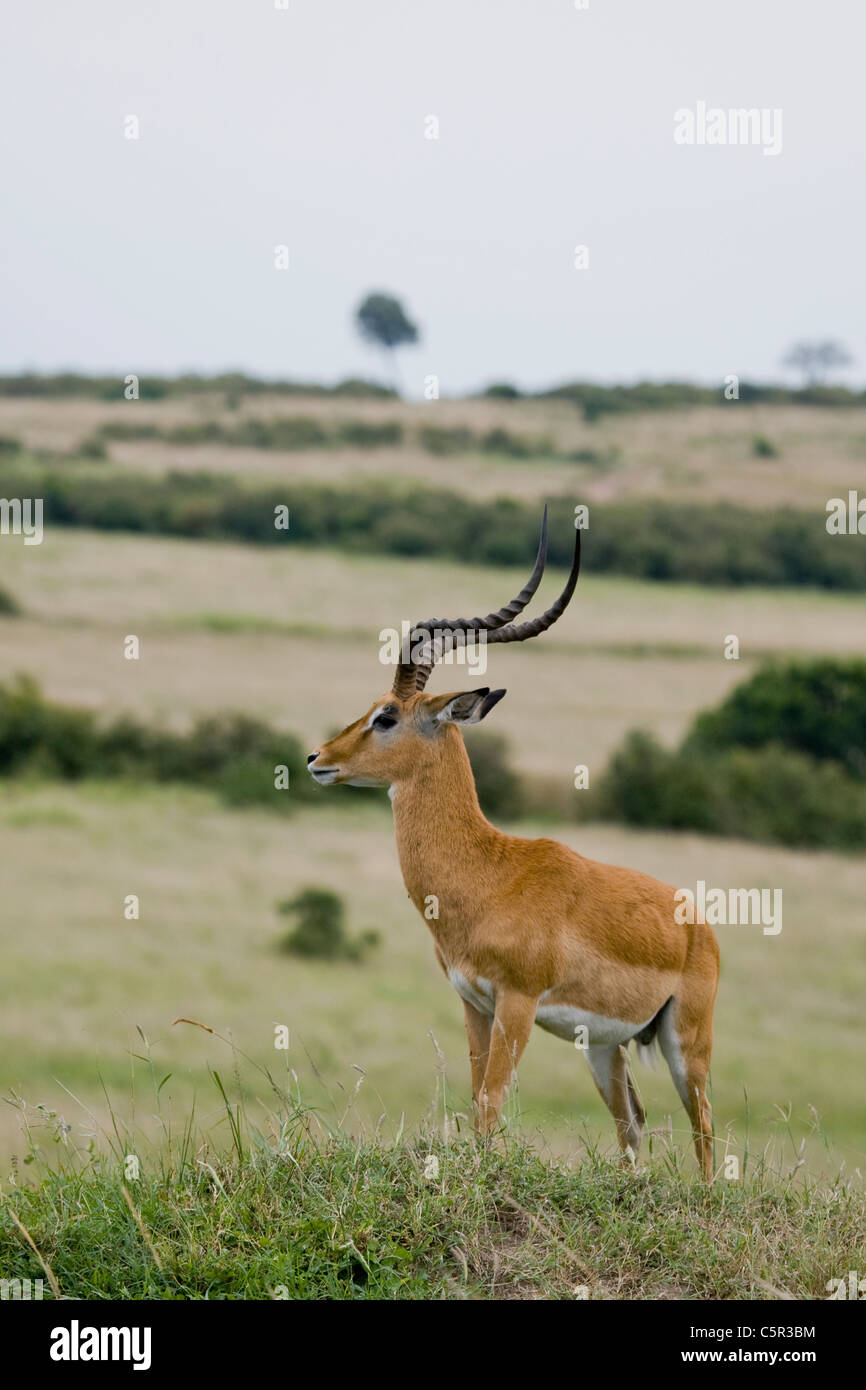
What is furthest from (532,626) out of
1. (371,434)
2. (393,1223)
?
(371,434)

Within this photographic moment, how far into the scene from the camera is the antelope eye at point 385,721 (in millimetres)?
6959

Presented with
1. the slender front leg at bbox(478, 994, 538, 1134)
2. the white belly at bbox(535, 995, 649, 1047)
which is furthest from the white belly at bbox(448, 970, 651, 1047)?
the slender front leg at bbox(478, 994, 538, 1134)

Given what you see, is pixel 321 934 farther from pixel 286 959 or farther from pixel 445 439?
pixel 445 439

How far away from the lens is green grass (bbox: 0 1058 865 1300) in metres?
5.93

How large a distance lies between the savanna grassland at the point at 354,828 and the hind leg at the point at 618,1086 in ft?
0.69

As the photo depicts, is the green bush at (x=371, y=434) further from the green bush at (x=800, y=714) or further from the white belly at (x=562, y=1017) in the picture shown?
the white belly at (x=562, y=1017)

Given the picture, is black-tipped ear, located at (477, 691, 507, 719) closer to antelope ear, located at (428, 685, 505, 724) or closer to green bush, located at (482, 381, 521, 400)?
antelope ear, located at (428, 685, 505, 724)

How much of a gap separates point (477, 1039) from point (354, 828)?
42.2m

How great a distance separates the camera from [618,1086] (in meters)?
7.40

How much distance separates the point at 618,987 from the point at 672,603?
190 ft

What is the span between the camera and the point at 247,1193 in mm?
6336

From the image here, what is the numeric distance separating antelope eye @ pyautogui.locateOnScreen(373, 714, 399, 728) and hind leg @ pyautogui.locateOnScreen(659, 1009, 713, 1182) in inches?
75.1

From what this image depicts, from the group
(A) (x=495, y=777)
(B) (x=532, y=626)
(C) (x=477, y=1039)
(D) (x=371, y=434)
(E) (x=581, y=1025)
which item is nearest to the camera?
(B) (x=532, y=626)

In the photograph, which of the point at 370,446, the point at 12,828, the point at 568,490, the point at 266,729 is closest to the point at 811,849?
the point at 266,729
